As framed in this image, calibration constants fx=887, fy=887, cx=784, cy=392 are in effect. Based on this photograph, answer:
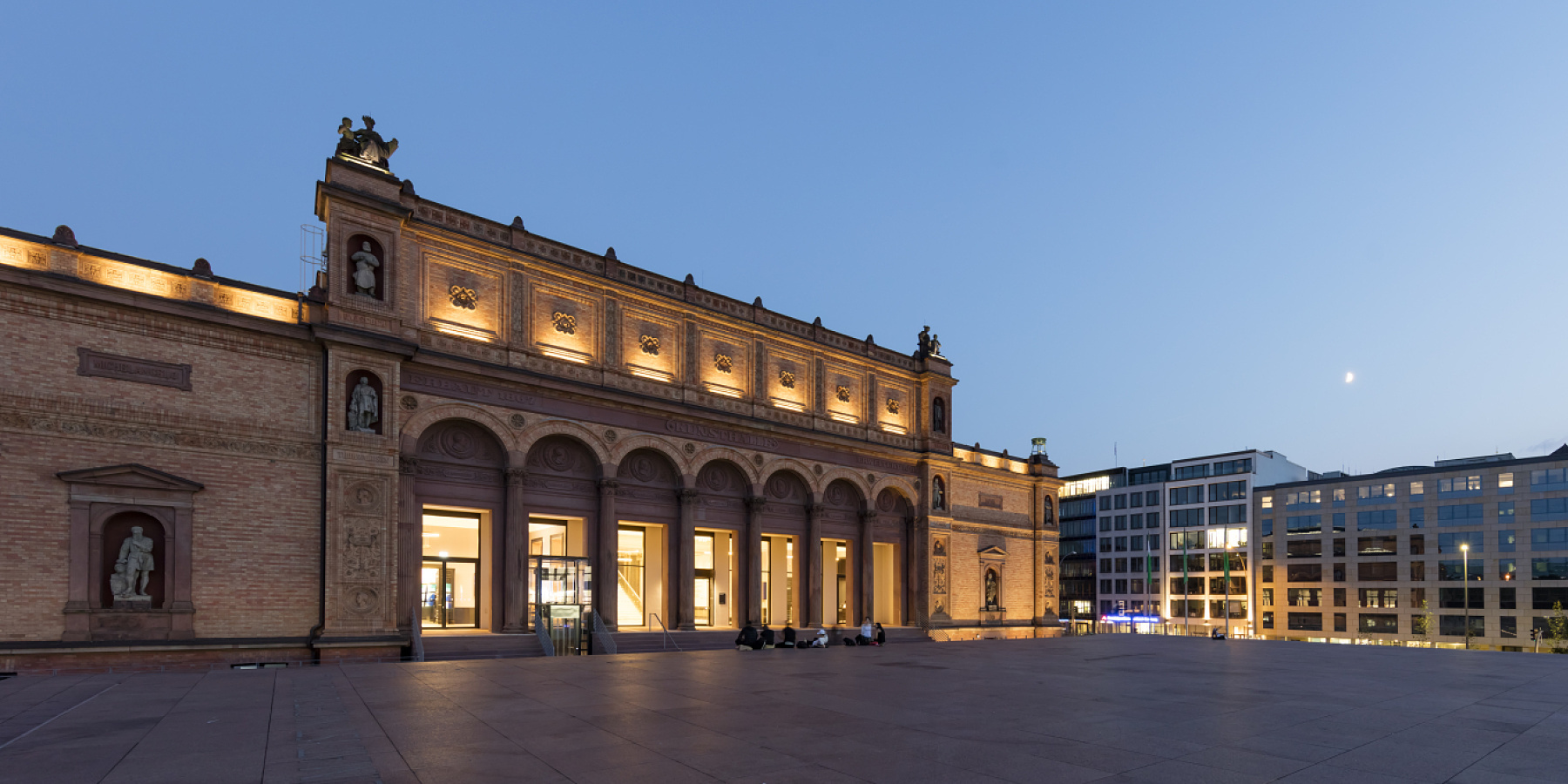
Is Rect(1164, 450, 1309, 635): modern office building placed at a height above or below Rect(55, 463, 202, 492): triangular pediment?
below

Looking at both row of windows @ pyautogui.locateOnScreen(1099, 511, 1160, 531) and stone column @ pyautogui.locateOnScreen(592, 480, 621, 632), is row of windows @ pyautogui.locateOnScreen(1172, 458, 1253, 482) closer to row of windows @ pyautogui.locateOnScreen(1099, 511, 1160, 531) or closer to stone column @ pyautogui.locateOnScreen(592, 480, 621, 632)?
row of windows @ pyautogui.locateOnScreen(1099, 511, 1160, 531)

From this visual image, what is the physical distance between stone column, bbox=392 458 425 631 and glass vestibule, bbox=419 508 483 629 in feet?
2.28

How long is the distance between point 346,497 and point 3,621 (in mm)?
8248

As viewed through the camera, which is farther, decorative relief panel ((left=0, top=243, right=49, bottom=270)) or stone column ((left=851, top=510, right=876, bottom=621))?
stone column ((left=851, top=510, right=876, bottom=621))

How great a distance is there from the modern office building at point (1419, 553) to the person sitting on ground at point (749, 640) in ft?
260

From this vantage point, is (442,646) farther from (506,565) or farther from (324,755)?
(324,755)

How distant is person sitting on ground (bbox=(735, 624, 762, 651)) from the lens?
32938 mm

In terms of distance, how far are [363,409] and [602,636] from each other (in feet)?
37.1

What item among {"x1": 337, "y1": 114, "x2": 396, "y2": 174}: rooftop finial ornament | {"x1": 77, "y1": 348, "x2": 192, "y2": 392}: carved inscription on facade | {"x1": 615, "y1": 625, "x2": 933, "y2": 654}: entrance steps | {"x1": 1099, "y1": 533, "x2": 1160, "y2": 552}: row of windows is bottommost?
{"x1": 1099, "y1": 533, "x2": 1160, "y2": 552}: row of windows

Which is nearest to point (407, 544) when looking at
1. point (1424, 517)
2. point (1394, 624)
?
point (1394, 624)

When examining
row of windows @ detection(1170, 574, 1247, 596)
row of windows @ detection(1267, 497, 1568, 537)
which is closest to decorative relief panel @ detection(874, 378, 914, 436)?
row of windows @ detection(1170, 574, 1247, 596)

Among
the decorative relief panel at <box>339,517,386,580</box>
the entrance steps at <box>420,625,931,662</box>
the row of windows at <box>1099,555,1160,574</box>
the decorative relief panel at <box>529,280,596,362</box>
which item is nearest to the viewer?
the decorative relief panel at <box>339,517,386,580</box>

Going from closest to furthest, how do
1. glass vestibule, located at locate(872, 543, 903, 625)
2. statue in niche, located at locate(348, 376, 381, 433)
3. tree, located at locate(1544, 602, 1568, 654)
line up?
1. statue in niche, located at locate(348, 376, 381, 433)
2. glass vestibule, located at locate(872, 543, 903, 625)
3. tree, located at locate(1544, 602, 1568, 654)

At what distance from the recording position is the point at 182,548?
24.4m
